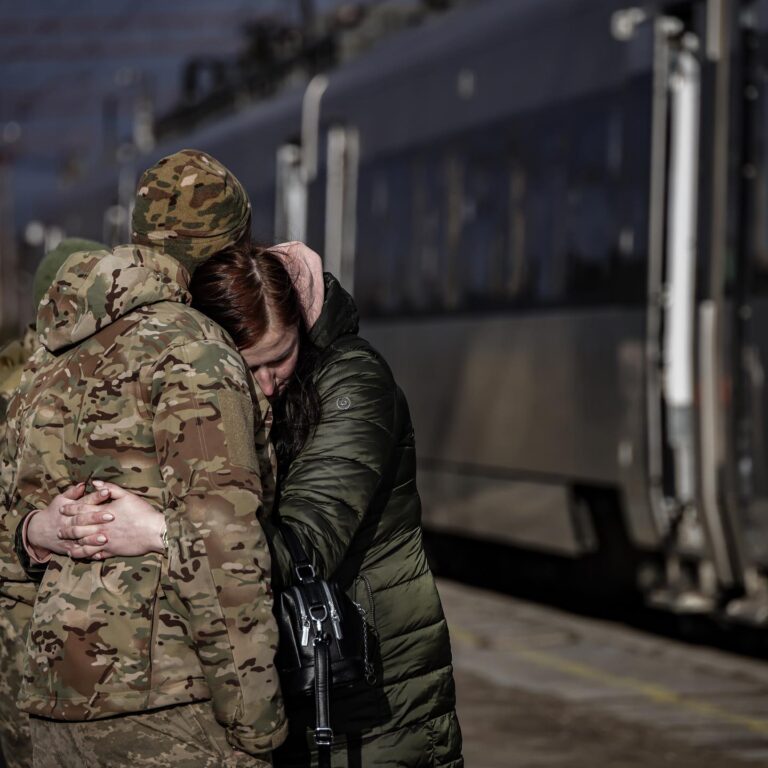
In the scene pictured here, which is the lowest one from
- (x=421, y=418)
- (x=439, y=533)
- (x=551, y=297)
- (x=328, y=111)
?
(x=439, y=533)

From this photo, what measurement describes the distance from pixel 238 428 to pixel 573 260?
793cm

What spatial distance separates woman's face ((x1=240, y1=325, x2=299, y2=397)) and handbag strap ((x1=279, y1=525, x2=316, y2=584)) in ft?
0.89

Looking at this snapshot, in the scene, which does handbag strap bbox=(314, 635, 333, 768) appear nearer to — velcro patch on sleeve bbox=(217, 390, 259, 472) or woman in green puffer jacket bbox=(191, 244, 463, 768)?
woman in green puffer jacket bbox=(191, 244, 463, 768)

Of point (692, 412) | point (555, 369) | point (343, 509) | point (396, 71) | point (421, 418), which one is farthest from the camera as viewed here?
point (396, 71)

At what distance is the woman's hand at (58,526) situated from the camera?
308 centimetres

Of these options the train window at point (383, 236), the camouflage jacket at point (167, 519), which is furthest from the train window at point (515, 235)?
the camouflage jacket at point (167, 519)

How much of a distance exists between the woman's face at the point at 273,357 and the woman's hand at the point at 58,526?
0.39 metres

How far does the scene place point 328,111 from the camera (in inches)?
589

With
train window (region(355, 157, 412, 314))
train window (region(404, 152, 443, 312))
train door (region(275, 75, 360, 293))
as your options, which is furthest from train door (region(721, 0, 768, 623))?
train door (region(275, 75, 360, 293))

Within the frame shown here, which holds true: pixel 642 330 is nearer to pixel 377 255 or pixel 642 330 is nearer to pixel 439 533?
pixel 377 255

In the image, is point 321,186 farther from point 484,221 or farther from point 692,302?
point 692,302

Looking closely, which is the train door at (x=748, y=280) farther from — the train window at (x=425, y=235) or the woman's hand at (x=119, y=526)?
the woman's hand at (x=119, y=526)

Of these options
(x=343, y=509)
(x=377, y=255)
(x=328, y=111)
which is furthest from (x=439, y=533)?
(x=343, y=509)

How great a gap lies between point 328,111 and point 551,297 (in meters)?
4.35
